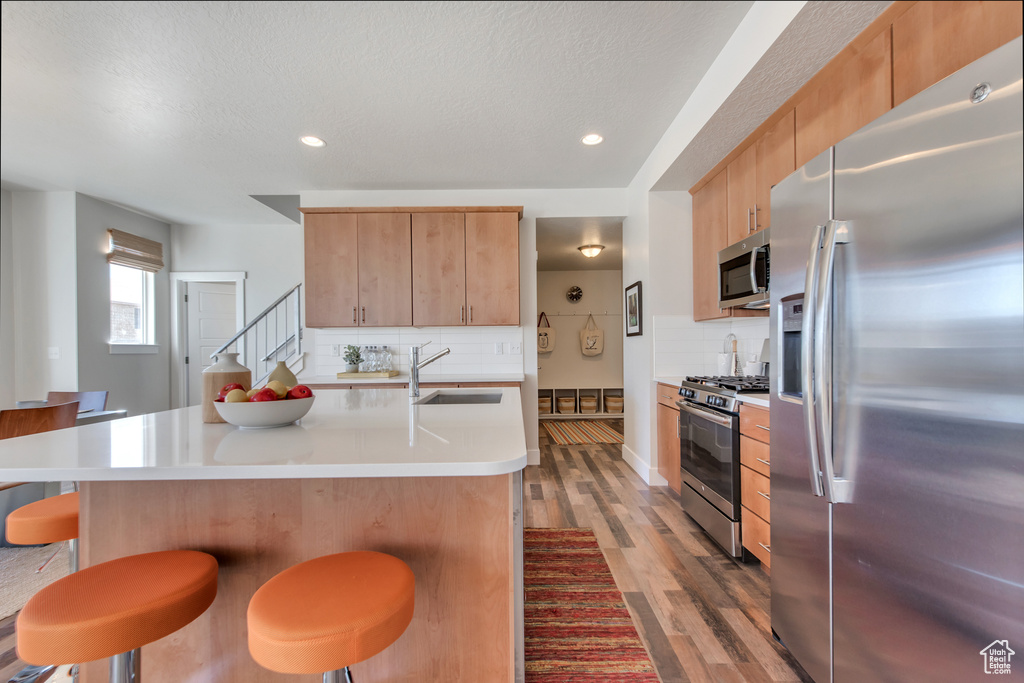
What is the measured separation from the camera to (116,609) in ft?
2.57

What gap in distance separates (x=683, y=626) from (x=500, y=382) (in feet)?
6.92

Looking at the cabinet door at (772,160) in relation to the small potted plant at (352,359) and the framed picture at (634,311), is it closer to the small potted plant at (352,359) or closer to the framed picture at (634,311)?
the framed picture at (634,311)

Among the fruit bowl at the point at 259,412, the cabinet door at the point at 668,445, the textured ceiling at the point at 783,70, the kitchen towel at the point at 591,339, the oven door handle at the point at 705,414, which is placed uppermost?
the textured ceiling at the point at 783,70

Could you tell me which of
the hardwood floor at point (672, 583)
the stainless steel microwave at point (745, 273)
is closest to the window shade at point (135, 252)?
the hardwood floor at point (672, 583)

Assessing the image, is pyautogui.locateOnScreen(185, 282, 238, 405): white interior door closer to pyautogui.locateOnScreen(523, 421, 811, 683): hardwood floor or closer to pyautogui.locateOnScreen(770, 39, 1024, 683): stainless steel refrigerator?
pyautogui.locateOnScreen(523, 421, 811, 683): hardwood floor

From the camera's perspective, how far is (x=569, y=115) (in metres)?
2.51

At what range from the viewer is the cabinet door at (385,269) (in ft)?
11.8

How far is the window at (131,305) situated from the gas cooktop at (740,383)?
537 cm

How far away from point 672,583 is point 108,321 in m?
5.35

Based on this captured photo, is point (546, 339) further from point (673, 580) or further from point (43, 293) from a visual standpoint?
point (43, 293)

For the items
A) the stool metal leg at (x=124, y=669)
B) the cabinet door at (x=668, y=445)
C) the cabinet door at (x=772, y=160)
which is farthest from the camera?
the cabinet door at (x=668, y=445)

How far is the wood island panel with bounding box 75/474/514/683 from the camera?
108 cm

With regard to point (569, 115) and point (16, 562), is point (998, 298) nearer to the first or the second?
point (569, 115)

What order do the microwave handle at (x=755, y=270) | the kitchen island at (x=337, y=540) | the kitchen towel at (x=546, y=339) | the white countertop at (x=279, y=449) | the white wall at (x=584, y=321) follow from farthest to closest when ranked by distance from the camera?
1. the white wall at (x=584, y=321)
2. the kitchen towel at (x=546, y=339)
3. the microwave handle at (x=755, y=270)
4. the kitchen island at (x=337, y=540)
5. the white countertop at (x=279, y=449)
